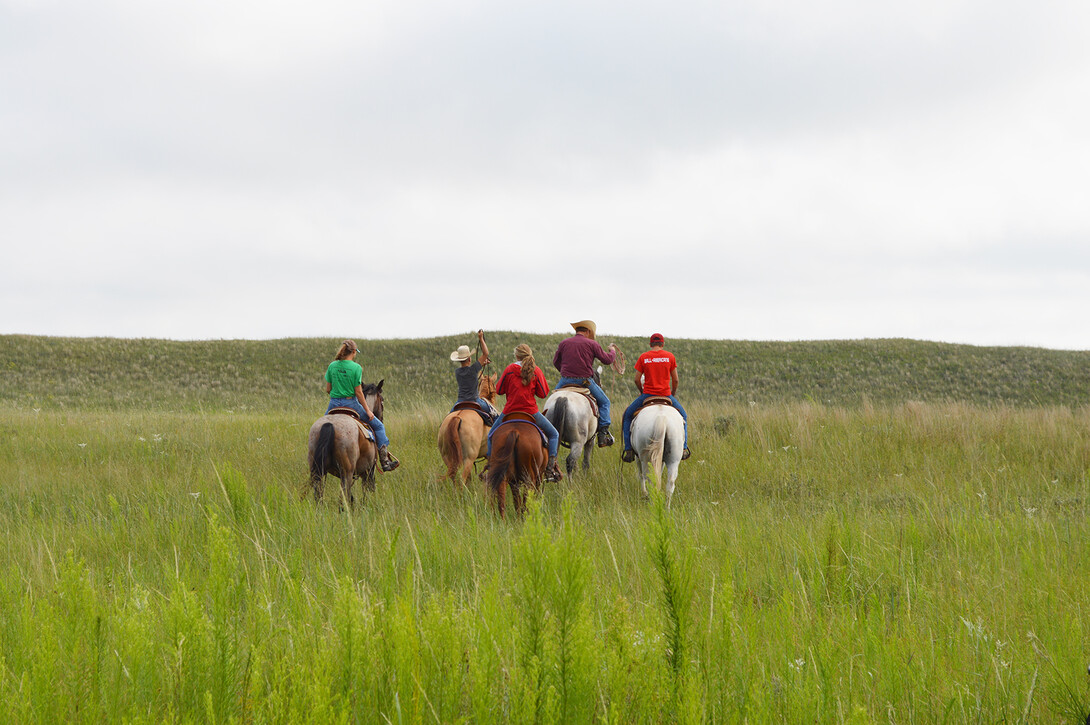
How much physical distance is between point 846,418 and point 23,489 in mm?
13456

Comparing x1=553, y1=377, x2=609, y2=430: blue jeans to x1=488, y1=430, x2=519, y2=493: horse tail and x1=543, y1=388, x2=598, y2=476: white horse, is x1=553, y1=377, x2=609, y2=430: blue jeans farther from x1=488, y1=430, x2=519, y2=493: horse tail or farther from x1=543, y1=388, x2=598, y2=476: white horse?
x1=488, y1=430, x2=519, y2=493: horse tail

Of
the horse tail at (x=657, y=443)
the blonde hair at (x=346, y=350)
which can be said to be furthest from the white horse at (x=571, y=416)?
the blonde hair at (x=346, y=350)

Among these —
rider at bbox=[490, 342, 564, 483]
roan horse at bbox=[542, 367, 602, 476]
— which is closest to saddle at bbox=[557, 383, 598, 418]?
roan horse at bbox=[542, 367, 602, 476]

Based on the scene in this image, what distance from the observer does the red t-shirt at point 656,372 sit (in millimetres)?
8891

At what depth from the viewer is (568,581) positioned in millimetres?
1638

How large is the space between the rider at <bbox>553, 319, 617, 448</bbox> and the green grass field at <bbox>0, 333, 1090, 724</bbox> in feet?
3.49

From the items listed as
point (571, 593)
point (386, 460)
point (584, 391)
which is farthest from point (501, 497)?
point (571, 593)

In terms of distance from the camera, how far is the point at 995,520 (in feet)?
18.7

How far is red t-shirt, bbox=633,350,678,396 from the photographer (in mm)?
8891

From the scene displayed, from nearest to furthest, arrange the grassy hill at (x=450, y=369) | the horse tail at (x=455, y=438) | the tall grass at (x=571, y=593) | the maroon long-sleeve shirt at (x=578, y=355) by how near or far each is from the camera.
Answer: the tall grass at (x=571, y=593)
the horse tail at (x=455, y=438)
the maroon long-sleeve shirt at (x=578, y=355)
the grassy hill at (x=450, y=369)

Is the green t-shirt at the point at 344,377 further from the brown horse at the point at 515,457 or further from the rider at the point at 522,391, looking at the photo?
the brown horse at the point at 515,457

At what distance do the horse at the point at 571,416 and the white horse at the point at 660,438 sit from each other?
1.15m

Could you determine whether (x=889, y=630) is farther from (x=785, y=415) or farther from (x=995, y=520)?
(x=785, y=415)

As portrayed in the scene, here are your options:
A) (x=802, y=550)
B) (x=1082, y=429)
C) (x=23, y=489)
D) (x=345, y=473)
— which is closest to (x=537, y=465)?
(x=345, y=473)
